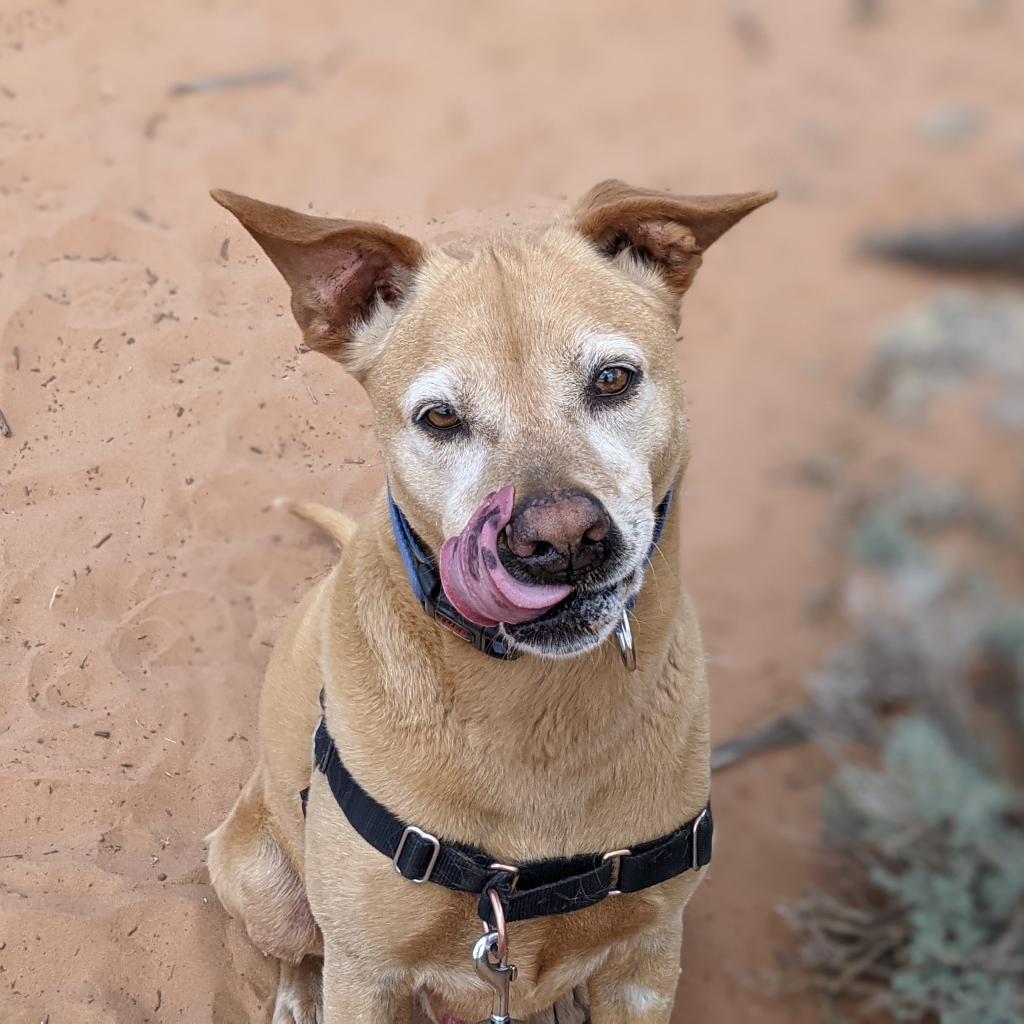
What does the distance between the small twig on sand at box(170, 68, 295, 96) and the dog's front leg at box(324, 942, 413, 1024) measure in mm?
4406

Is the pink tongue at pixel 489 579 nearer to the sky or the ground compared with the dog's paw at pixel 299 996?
nearer to the sky

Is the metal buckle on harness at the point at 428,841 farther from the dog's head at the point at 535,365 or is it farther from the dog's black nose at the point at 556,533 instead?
the dog's black nose at the point at 556,533

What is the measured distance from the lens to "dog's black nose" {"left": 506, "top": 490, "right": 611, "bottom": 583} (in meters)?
1.69

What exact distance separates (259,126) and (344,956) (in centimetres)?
438

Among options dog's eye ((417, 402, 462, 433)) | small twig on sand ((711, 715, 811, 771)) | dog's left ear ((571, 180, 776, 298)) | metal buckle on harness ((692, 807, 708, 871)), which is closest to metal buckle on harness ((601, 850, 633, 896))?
metal buckle on harness ((692, 807, 708, 871))

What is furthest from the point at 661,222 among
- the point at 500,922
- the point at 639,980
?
the point at 639,980

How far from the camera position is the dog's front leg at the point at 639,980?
2.27 m

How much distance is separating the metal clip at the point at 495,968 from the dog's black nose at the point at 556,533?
2.57 ft

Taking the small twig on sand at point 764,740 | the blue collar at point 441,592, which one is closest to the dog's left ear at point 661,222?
the blue collar at point 441,592

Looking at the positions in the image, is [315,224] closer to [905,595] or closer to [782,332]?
[905,595]

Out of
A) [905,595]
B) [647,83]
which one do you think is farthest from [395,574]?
[647,83]

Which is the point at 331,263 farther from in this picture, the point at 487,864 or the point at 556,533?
the point at 487,864

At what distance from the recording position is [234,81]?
5.70 meters

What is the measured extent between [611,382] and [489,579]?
503 mm
